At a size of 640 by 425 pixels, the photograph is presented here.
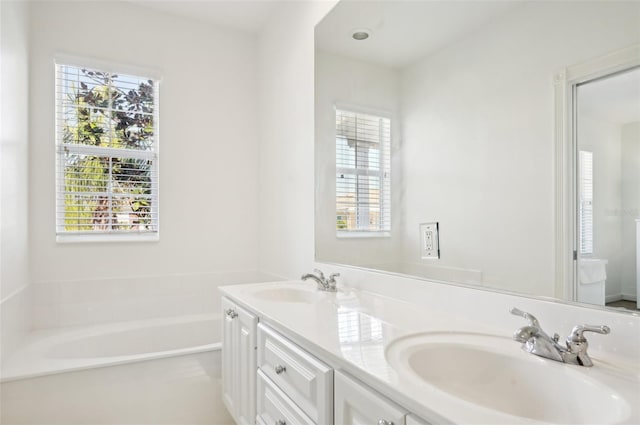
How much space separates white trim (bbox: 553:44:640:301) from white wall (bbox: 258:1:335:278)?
4.79 feet

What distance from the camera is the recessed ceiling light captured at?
190 centimetres

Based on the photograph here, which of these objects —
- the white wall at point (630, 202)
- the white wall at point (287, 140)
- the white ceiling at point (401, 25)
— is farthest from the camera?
the white wall at point (287, 140)

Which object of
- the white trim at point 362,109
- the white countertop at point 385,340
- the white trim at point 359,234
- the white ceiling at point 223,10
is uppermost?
the white ceiling at point 223,10

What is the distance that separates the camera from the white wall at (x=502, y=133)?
3.49 ft

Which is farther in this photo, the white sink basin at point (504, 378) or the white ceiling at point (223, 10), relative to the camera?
the white ceiling at point (223, 10)

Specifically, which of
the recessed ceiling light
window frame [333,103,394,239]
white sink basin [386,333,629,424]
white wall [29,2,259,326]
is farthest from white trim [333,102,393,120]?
white wall [29,2,259,326]

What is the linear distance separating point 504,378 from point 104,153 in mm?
2831

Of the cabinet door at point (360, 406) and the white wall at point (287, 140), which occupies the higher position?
the white wall at point (287, 140)

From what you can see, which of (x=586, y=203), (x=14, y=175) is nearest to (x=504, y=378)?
(x=586, y=203)

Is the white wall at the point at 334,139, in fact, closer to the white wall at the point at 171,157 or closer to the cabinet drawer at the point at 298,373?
the cabinet drawer at the point at 298,373

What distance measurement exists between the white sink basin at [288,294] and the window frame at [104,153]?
→ 131cm

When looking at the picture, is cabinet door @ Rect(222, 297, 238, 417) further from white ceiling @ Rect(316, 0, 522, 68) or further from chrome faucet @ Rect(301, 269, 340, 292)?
white ceiling @ Rect(316, 0, 522, 68)

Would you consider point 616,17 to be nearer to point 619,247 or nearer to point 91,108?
point 619,247

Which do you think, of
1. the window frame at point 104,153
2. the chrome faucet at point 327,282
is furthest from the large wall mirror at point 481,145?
the window frame at point 104,153
